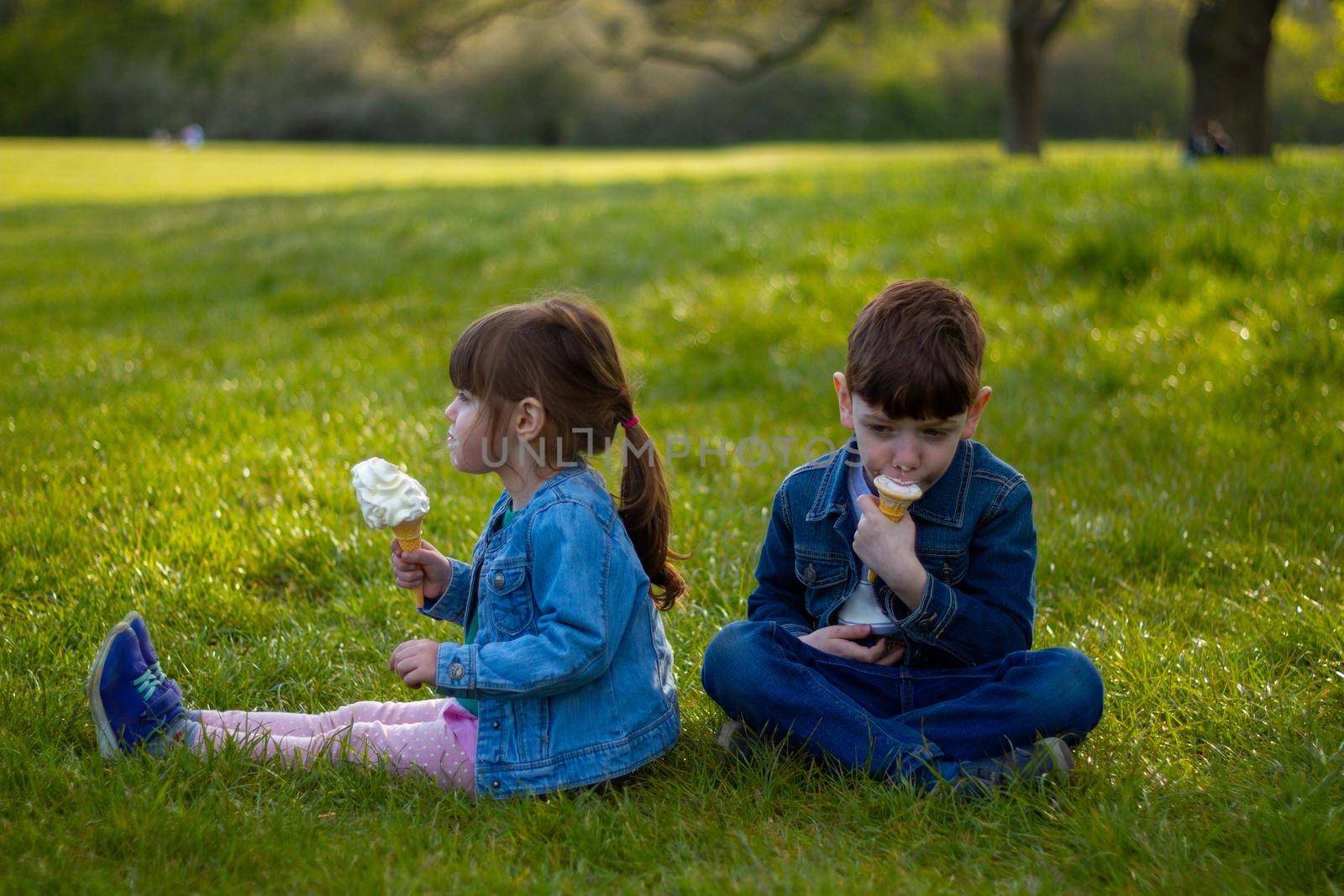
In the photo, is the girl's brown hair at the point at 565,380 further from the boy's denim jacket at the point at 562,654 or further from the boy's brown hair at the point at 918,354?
the boy's brown hair at the point at 918,354

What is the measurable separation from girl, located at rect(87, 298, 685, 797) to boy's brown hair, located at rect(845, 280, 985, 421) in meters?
0.54

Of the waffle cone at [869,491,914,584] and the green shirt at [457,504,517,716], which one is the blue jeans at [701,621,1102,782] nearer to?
the waffle cone at [869,491,914,584]

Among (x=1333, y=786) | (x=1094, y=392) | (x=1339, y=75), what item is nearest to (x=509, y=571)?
(x=1333, y=786)

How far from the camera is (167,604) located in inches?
139

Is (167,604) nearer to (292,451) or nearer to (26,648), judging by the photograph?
(26,648)

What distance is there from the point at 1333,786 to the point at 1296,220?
4873 millimetres

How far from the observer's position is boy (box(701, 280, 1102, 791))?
8.39 feet

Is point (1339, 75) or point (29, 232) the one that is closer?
point (1339, 75)

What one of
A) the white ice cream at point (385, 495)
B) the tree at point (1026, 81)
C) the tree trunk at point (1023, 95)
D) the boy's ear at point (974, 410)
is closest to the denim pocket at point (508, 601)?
the white ice cream at point (385, 495)

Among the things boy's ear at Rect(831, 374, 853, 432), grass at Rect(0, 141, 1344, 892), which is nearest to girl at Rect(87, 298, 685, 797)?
grass at Rect(0, 141, 1344, 892)

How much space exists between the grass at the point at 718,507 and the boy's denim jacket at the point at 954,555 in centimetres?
36

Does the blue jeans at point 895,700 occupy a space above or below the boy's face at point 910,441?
below

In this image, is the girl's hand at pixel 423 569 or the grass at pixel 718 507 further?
the girl's hand at pixel 423 569

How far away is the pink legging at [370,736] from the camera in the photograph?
8.76 feet
